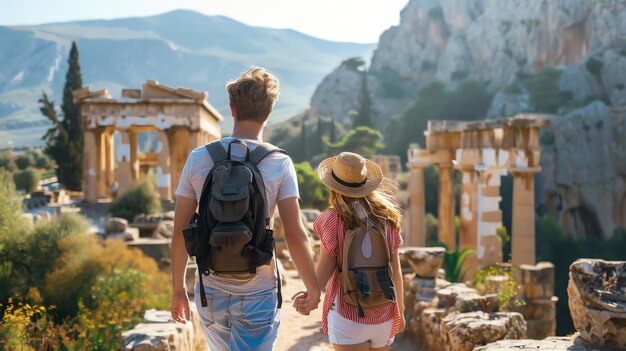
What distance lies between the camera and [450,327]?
728 centimetres

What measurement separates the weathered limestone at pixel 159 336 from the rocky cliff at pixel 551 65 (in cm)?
4079

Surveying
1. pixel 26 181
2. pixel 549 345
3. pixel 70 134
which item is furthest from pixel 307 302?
pixel 26 181

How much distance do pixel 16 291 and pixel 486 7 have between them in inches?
2750

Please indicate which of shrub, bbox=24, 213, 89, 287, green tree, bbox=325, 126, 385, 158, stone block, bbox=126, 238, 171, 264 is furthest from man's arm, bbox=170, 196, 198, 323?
green tree, bbox=325, 126, 385, 158

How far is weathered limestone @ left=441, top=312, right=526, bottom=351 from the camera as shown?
691 centimetres

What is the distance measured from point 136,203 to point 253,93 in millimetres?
18728

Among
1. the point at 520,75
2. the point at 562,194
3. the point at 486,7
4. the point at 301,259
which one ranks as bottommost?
the point at 562,194

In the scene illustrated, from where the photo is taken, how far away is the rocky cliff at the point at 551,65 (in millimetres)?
44094

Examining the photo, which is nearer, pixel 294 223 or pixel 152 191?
pixel 294 223

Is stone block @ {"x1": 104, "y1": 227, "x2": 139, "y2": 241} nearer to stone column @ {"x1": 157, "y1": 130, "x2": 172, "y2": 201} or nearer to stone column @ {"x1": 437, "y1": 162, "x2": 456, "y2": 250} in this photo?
stone column @ {"x1": 437, "y1": 162, "x2": 456, "y2": 250}

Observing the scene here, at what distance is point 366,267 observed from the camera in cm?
420

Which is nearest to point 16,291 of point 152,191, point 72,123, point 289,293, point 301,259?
point 289,293

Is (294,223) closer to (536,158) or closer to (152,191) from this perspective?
(536,158)

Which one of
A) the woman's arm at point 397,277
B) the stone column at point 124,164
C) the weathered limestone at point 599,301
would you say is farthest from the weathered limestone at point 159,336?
the stone column at point 124,164
